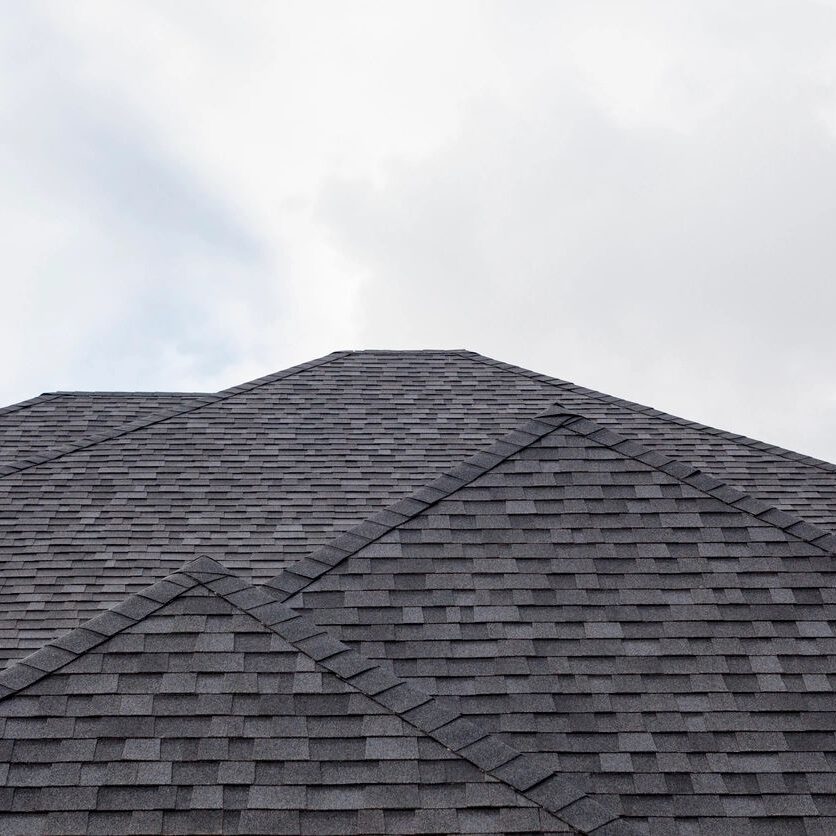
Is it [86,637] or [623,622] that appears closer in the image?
[86,637]

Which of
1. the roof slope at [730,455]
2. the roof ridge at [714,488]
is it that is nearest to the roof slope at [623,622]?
the roof ridge at [714,488]

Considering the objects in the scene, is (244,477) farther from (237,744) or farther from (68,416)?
(237,744)

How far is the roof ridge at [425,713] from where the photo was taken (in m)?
5.62

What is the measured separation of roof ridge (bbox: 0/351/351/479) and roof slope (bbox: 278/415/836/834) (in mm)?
5485

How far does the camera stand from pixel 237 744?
230 inches

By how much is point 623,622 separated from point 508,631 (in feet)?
2.52

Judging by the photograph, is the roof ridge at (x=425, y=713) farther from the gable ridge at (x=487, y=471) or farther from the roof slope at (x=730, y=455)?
the roof slope at (x=730, y=455)

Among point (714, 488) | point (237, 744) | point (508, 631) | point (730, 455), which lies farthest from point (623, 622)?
point (730, 455)

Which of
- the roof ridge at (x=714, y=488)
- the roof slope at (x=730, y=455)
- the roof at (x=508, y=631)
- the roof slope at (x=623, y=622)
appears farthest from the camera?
the roof slope at (x=730, y=455)

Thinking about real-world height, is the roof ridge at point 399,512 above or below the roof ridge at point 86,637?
above

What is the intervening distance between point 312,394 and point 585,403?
3341 millimetres

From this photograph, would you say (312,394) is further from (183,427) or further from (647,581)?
(647,581)

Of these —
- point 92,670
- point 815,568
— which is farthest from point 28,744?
point 815,568

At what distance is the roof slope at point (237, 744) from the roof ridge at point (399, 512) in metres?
0.73
